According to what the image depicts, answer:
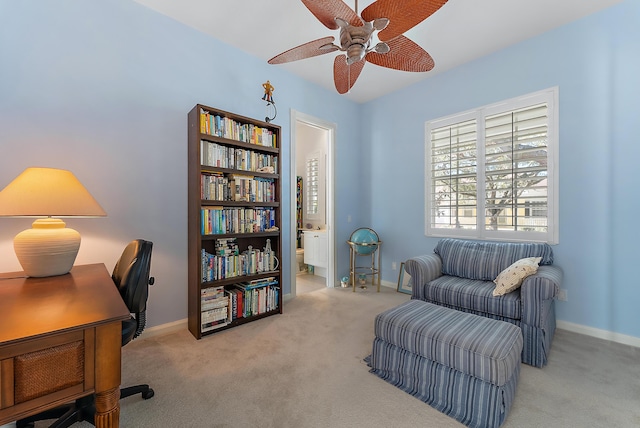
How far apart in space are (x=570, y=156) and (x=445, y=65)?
5.32ft

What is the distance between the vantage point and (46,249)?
4.92 ft

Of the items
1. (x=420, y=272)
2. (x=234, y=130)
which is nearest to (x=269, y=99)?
(x=234, y=130)

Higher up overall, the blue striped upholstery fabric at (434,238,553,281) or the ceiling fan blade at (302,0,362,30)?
the ceiling fan blade at (302,0,362,30)

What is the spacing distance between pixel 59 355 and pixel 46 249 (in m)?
1.03

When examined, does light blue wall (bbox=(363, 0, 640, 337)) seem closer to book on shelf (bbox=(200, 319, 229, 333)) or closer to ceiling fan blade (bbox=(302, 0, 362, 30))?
ceiling fan blade (bbox=(302, 0, 362, 30))

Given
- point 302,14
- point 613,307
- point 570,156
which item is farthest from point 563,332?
point 302,14

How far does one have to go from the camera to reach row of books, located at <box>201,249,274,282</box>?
2.46m

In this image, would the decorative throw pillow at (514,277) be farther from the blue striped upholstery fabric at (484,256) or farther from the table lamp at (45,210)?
the table lamp at (45,210)

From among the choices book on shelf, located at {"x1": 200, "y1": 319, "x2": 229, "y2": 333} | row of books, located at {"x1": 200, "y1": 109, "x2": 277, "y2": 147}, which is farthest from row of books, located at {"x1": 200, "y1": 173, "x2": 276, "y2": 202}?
book on shelf, located at {"x1": 200, "y1": 319, "x2": 229, "y2": 333}

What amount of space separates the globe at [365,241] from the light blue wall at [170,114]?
195cm

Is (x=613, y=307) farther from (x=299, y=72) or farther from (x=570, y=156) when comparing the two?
(x=299, y=72)

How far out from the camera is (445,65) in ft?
10.6

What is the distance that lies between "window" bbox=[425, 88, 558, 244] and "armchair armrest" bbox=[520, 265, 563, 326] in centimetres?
88

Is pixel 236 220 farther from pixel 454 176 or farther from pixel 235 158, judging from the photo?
pixel 454 176
